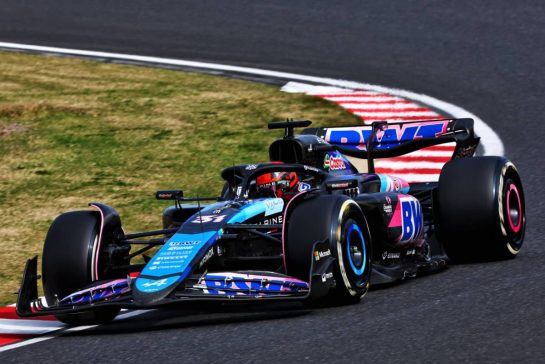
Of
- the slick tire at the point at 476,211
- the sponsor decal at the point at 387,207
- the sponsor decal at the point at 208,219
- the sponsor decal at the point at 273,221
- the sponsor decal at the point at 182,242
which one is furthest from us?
the slick tire at the point at 476,211

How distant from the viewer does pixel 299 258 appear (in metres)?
7.13

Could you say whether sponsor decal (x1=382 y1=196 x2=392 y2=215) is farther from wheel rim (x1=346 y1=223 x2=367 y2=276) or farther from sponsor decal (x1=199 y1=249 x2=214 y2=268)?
sponsor decal (x1=199 y1=249 x2=214 y2=268)

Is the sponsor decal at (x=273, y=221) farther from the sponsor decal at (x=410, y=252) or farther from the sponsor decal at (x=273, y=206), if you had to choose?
the sponsor decal at (x=410, y=252)

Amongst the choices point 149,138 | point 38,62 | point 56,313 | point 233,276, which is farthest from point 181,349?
point 38,62

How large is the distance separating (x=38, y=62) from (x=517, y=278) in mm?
10207

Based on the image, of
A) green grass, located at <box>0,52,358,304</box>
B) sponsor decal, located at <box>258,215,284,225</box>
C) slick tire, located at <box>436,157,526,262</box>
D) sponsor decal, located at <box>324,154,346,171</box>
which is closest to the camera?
sponsor decal, located at <box>258,215,284,225</box>

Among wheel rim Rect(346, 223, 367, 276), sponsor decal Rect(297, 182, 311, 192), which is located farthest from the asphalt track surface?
sponsor decal Rect(297, 182, 311, 192)

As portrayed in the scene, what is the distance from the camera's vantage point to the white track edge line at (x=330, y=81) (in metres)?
12.5

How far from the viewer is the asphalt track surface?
6.24 meters

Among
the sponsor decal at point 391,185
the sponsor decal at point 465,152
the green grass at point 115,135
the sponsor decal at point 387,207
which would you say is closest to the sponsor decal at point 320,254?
the sponsor decal at point 387,207

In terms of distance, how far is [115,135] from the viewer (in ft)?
44.4

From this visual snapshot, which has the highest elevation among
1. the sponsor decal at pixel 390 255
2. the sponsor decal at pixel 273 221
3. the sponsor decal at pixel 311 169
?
the sponsor decal at pixel 311 169

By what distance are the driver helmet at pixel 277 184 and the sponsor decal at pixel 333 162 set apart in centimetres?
45

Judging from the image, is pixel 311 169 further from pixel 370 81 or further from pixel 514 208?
pixel 370 81
